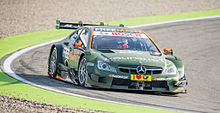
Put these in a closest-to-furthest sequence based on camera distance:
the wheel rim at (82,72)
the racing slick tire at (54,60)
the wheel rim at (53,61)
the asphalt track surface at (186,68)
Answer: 1. the asphalt track surface at (186,68)
2. the wheel rim at (82,72)
3. the racing slick tire at (54,60)
4. the wheel rim at (53,61)

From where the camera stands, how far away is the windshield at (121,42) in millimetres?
9672

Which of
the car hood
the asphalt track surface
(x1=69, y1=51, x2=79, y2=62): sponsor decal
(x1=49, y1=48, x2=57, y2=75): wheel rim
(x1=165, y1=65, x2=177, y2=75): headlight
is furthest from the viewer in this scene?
(x1=49, y1=48, x2=57, y2=75): wheel rim

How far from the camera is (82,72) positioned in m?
9.08

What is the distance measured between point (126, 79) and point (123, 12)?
62.1 ft

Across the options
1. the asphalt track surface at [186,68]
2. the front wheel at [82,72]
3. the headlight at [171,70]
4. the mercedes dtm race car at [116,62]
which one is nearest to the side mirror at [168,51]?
the mercedes dtm race car at [116,62]

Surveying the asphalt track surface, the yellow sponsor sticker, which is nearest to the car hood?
the yellow sponsor sticker

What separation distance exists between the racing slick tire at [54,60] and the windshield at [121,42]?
123cm

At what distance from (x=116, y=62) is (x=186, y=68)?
19.0ft

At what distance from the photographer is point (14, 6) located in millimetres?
27766

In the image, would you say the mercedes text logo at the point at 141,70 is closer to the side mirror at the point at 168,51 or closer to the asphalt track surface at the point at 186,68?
the asphalt track surface at the point at 186,68

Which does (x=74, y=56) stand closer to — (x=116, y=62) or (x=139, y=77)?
(x=116, y=62)

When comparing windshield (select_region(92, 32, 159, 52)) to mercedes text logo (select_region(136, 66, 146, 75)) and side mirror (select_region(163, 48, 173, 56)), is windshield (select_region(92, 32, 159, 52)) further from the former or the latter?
mercedes text logo (select_region(136, 66, 146, 75))

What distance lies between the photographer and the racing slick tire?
10617mm

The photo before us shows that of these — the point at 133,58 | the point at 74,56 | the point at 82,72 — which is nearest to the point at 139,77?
the point at 133,58
